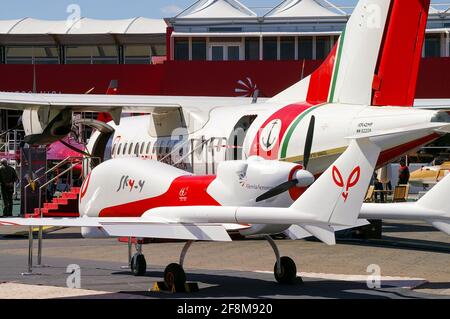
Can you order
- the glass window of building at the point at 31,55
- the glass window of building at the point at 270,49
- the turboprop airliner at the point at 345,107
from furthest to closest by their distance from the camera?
the glass window of building at the point at 31,55, the glass window of building at the point at 270,49, the turboprop airliner at the point at 345,107

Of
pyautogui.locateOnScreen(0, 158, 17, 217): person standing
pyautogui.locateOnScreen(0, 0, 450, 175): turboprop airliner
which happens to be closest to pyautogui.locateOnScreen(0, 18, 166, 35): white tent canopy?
pyautogui.locateOnScreen(0, 158, 17, 217): person standing

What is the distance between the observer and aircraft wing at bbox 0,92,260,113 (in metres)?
26.0

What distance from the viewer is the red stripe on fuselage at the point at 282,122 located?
20922mm

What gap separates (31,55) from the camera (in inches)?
2520

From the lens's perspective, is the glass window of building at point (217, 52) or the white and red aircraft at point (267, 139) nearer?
the white and red aircraft at point (267, 139)

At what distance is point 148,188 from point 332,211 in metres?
3.54

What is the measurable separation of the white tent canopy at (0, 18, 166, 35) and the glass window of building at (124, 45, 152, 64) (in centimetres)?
167

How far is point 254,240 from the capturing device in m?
22.9

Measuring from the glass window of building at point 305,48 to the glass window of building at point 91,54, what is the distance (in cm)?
1550

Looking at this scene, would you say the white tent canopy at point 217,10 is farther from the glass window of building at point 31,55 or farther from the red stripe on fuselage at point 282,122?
the red stripe on fuselage at point 282,122

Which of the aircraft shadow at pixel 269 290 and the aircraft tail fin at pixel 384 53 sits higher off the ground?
the aircraft tail fin at pixel 384 53

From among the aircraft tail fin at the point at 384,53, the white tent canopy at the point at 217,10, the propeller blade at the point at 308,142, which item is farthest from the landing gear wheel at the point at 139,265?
the white tent canopy at the point at 217,10
